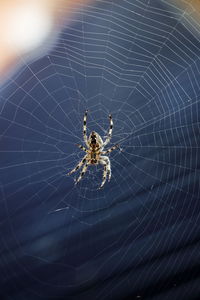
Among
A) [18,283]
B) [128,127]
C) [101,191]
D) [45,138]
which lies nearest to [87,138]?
[128,127]

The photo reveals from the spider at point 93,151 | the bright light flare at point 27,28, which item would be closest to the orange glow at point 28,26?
the bright light flare at point 27,28

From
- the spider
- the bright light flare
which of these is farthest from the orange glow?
the spider

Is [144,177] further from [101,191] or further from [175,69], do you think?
[175,69]

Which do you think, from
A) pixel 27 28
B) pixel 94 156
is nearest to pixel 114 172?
pixel 94 156

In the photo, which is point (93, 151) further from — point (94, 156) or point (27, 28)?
point (27, 28)

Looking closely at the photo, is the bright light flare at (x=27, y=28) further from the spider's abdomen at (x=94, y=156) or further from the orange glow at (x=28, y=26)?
the spider's abdomen at (x=94, y=156)

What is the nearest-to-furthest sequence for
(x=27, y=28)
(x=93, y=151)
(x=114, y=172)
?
(x=93, y=151)
(x=27, y=28)
(x=114, y=172)

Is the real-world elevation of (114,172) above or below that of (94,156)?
below

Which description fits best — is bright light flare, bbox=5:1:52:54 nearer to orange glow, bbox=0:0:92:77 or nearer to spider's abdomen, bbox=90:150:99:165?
orange glow, bbox=0:0:92:77
